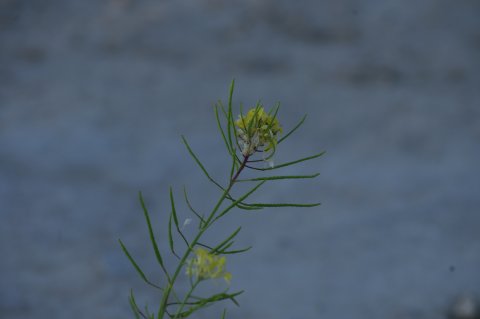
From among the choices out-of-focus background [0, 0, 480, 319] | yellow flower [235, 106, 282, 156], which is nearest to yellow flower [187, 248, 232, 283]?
yellow flower [235, 106, 282, 156]

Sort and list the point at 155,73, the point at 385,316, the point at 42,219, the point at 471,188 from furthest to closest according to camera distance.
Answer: the point at 155,73 → the point at 471,188 → the point at 42,219 → the point at 385,316

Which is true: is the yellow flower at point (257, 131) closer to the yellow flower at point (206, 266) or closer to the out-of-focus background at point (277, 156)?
the yellow flower at point (206, 266)

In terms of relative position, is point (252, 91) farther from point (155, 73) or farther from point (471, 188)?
point (471, 188)

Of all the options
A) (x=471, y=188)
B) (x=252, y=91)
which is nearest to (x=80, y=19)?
(x=252, y=91)

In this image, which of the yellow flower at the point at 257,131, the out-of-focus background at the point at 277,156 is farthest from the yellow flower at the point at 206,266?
the out-of-focus background at the point at 277,156

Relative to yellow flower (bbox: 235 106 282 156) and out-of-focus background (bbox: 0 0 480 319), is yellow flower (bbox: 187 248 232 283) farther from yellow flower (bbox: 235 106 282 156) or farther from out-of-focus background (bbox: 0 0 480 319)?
out-of-focus background (bbox: 0 0 480 319)
